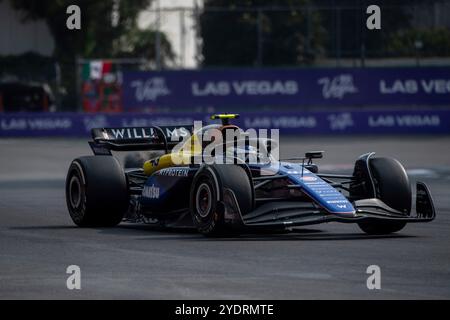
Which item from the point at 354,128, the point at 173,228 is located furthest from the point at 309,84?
the point at 173,228

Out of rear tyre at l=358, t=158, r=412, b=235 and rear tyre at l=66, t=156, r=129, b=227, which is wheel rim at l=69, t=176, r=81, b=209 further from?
rear tyre at l=358, t=158, r=412, b=235

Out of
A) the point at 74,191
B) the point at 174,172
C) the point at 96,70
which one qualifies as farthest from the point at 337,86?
the point at 174,172

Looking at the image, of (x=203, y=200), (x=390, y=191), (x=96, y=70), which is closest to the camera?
(x=203, y=200)

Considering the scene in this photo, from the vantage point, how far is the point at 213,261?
1052 centimetres

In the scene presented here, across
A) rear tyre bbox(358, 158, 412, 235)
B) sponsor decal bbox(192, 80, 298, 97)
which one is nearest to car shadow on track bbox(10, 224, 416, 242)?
rear tyre bbox(358, 158, 412, 235)

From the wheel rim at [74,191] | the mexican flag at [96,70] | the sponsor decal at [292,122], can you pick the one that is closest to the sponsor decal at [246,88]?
the sponsor decal at [292,122]

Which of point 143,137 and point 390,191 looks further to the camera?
point 143,137

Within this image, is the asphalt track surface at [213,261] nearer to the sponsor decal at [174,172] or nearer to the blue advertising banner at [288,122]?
the sponsor decal at [174,172]

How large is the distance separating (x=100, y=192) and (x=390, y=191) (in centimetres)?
307

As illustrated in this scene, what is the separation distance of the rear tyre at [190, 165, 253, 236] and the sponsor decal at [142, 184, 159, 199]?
1.03 metres

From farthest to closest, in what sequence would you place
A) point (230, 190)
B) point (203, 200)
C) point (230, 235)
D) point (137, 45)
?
point (137, 45) → point (203, 200) → point (230, 235) → point (230, 190)

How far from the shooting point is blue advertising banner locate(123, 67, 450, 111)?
38.5m

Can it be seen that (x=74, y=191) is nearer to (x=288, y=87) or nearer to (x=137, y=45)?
(x=288, y=87)

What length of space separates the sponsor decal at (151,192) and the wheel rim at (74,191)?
72 cm
